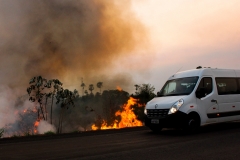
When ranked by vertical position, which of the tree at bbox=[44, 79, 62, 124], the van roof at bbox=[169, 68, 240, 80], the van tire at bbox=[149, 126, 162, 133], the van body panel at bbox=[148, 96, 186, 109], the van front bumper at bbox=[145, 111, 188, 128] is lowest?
the van tire at bbox=[149, 126, 162, 133]

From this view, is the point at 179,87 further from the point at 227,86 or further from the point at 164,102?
the point at 227,86

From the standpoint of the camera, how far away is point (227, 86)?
10.6 m

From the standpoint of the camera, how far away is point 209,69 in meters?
10.3

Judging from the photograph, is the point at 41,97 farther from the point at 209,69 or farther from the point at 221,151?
the point at 221,151

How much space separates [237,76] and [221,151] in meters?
5.88

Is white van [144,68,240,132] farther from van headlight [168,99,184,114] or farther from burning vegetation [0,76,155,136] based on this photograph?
burning vegetation [0,76,155,136]

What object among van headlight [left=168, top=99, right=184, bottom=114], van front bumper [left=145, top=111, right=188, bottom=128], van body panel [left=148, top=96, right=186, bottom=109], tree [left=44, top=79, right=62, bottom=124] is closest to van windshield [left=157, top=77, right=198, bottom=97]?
van body panel [left=148, top=96, right=186, bottom=109]

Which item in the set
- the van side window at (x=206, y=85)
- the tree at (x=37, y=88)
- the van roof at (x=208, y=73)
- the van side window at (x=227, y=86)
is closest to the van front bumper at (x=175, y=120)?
the van side window at (x=206, y=85)

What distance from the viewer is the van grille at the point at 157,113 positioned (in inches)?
356

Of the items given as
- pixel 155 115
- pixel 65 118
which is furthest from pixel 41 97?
pixel 65 118

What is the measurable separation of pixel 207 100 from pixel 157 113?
1.83 meters

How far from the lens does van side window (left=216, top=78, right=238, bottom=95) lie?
33.7 ft

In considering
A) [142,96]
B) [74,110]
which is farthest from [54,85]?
[74,110]

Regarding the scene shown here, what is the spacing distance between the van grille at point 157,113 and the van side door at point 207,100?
1.22 metres
